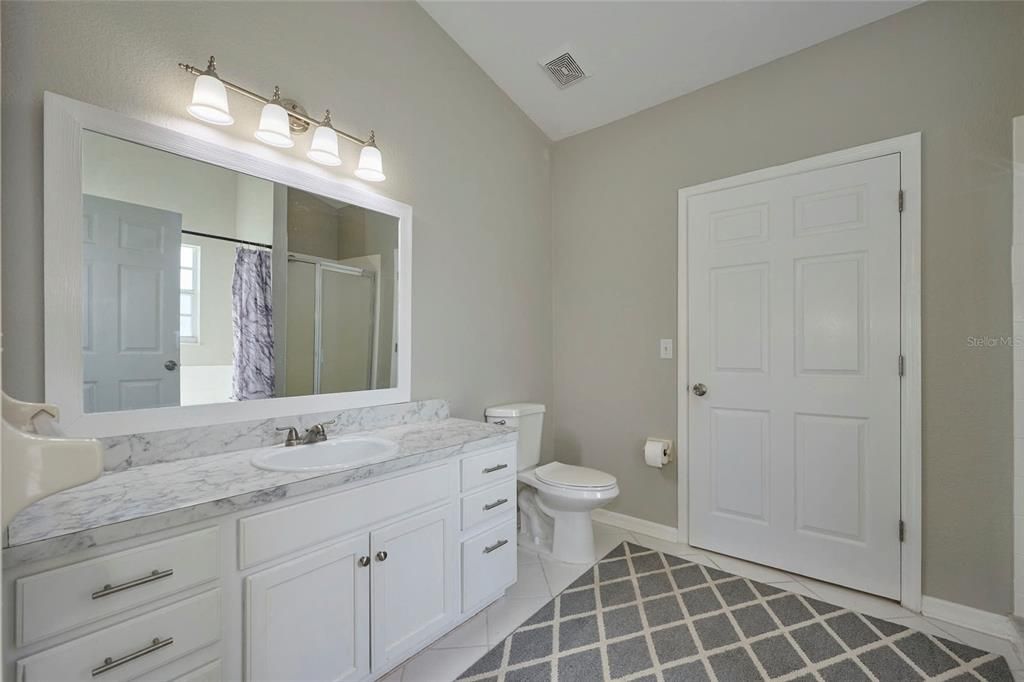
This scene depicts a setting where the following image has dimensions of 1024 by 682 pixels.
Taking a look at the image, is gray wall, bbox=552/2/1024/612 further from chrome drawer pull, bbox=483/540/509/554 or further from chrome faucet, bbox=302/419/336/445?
chrome faucet, bbox=302/419/336/445

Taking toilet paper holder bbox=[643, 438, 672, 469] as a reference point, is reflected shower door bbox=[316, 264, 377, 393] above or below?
above

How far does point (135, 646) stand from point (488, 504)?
3.81 ft

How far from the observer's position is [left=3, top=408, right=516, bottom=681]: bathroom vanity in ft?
3.10

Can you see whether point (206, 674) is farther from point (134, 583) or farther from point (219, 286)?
point (219, 286)

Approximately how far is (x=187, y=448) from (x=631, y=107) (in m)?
2.79

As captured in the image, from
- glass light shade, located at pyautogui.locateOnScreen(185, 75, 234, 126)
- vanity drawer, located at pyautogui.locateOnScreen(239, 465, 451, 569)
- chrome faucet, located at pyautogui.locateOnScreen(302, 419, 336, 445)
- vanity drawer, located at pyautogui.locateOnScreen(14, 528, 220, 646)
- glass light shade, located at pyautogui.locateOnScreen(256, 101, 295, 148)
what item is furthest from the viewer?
chrome faucet, located at pyautogui.locateOnScreen(302, 419, 336, 445)

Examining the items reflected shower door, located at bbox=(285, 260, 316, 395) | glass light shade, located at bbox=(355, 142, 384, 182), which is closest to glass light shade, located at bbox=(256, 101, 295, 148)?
glass light shade, located at bbox=(355, 142, 384, 182)

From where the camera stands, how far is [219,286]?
5.28 feet

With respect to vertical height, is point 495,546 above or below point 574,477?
below

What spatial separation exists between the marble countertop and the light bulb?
116cm

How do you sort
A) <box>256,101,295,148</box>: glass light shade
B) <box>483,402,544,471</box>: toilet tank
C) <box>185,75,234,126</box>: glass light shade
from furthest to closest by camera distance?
<box>483,402,544,471</box>: toilet tank
<box>256,101,295,148</box>: glass light shade
<box>185,75,234,126</box>: glass light shade

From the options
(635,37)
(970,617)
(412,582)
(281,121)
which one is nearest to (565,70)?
(635,37)

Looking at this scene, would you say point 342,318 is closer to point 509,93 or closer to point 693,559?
point 509,93

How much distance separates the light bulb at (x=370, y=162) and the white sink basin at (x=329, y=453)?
3.62 feet
